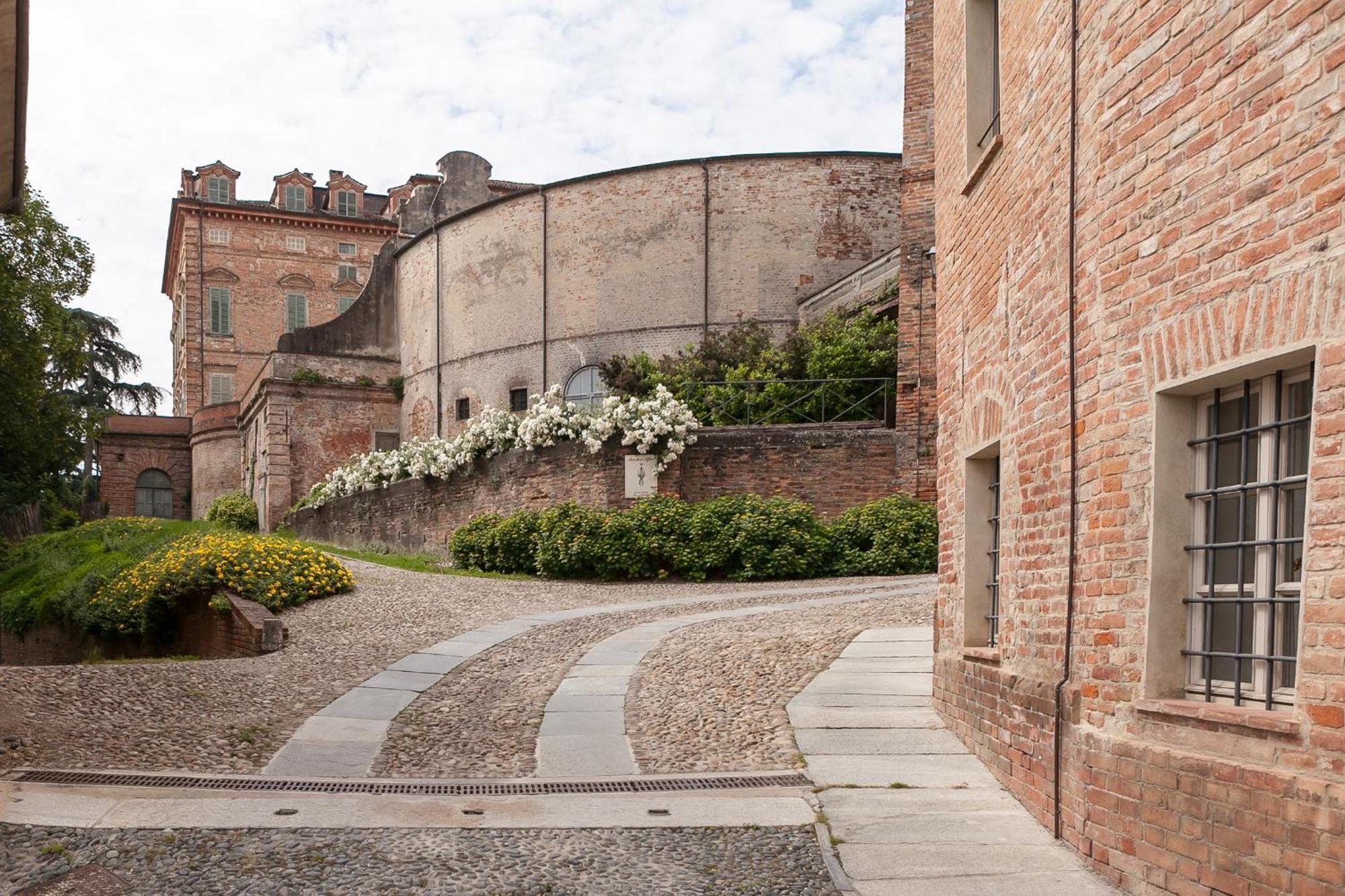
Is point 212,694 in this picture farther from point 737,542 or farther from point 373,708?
point 737,542

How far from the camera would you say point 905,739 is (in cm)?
743

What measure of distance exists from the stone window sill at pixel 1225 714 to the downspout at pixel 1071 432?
28.4 inches

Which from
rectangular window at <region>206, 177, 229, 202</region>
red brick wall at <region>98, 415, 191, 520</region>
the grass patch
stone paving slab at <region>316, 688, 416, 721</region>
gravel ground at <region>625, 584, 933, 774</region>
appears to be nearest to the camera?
gravel ground at <region>625, 584, 933, 774</region>

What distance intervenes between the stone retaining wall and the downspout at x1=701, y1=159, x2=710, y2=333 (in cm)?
1672

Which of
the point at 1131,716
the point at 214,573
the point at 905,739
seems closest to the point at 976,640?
the point at 905,739

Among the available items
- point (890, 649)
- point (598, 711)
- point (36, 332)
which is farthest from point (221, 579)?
point (36, 332)

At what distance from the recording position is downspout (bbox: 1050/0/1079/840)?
5.53m

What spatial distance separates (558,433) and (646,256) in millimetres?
9697

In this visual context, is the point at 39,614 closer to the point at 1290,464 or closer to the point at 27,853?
the point at 27,853

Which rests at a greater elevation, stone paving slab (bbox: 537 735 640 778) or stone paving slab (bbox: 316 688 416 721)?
stone paving slab (bbox: 537 735 640 778)

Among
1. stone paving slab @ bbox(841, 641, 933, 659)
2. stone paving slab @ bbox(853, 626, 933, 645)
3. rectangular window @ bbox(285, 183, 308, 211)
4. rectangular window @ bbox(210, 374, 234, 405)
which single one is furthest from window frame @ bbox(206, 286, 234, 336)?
stone paving slab @ bbox(841, 641, 933, 659)

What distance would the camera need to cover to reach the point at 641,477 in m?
20.7

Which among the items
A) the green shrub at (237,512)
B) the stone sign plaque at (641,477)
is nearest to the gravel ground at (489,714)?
the stone sign plaque at (641,477)

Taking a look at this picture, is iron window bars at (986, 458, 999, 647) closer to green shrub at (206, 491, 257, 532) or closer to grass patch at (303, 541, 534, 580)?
grass patch at (303, 541, 534, 580)
